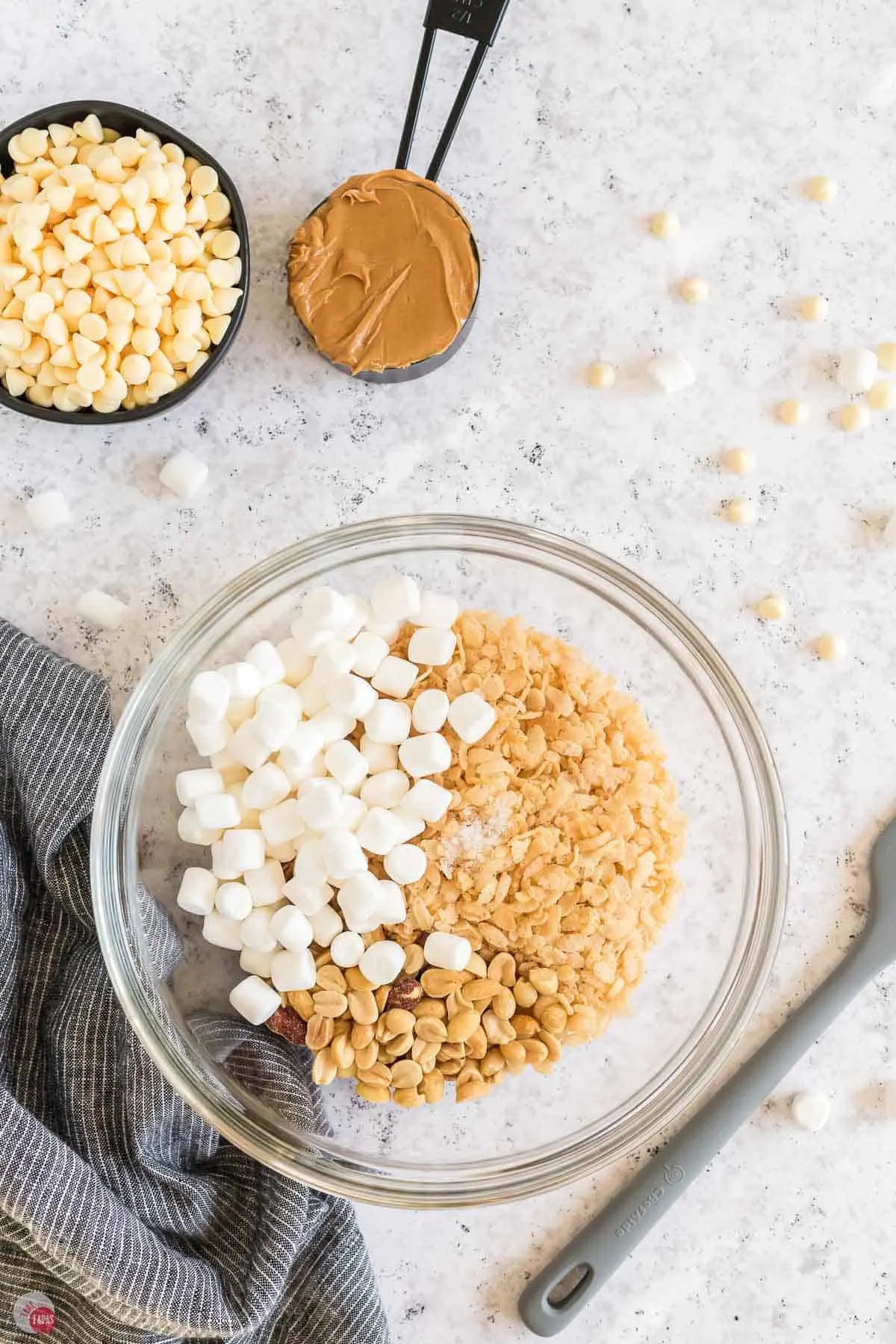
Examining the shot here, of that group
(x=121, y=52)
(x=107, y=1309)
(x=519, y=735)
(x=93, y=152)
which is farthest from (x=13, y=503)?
(x=107, y=1309)

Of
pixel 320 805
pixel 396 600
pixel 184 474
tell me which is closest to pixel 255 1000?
pixel 320 805

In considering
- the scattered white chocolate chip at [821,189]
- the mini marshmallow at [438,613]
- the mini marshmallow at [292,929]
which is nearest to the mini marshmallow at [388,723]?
the mini marshmallow at [438,613]

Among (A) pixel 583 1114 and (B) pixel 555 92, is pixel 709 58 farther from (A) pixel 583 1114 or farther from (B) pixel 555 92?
(A) pixel 583 1114

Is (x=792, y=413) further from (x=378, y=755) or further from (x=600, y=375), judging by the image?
(x=378, y=755)

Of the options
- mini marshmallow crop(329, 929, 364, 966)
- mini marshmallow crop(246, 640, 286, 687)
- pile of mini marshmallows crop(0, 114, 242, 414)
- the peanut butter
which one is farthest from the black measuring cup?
mini marshmallow crop(329, 929, 364, 966)

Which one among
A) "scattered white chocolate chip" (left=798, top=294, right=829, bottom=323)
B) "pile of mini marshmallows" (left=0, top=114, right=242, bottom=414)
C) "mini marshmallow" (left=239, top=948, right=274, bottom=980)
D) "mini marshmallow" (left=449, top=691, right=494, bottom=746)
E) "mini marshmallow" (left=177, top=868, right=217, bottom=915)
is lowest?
"mini marshmallow" (left=239, top=948, right=274, bottom=980)

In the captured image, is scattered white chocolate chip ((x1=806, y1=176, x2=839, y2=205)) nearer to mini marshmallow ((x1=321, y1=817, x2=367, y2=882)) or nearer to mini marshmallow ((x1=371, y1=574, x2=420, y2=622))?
mini marshmallow ((x1=371, y1=574, x2=420, y2=622))
